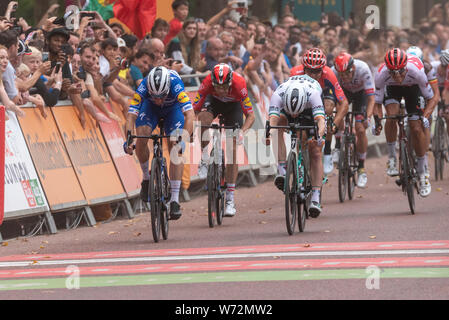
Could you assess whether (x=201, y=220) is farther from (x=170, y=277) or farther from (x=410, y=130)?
(x=170, y=277)

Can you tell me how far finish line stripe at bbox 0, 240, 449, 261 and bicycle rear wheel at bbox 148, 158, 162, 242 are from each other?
24.0 inches

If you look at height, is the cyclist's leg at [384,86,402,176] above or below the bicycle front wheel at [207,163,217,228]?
above

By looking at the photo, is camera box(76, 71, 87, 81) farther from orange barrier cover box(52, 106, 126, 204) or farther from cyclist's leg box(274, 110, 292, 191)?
cyclist's leg box(274, 110, 292, 191)

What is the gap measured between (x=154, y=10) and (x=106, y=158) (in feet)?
11.8

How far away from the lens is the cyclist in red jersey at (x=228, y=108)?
572 inches

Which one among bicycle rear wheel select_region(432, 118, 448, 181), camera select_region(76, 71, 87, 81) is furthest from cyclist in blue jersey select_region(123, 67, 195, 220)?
bicycle rear wheel select_region(432, 118, 448, 181)

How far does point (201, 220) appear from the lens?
15.5 m

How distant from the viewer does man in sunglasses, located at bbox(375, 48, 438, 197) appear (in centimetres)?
1493

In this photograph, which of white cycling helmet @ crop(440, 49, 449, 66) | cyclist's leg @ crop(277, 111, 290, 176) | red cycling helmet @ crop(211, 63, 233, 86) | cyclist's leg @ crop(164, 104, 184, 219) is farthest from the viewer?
white cycling helmet @ crop(440, 49, 449, 66)

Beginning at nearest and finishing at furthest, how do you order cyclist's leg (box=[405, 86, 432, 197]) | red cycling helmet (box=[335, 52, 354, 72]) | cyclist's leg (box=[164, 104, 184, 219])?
1. cyclist's leg (box=[164, 104, 184, 219])
2. cyclist's leg (box=[405, 86, 432, 197])
3. red cycling helmet (box=[335, 52, 354, 72])

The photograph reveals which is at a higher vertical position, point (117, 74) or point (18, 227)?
point (117, 74)

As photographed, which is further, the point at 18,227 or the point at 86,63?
the point at 86,63
